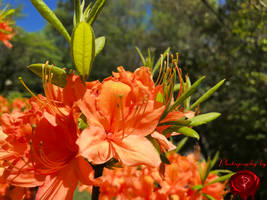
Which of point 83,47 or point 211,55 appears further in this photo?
point 211,55

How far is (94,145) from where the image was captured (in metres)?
0.46

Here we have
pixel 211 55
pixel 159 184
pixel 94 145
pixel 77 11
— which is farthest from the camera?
pixel 211 55

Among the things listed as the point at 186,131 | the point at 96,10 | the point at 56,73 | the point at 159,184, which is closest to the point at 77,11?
the point at 96,10

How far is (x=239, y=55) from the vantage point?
13.5 ft

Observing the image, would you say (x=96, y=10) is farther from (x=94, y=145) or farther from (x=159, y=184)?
(x=159, y=184)

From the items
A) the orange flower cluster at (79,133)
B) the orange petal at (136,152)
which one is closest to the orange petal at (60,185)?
the orange flower cluster at (79,133)

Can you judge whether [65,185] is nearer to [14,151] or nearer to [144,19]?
[14,151]

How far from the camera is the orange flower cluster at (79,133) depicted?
481 mm

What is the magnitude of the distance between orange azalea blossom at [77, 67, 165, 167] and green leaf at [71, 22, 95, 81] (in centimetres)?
6

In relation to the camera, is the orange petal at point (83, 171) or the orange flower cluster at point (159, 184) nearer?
the orange petal at point (83, 171)

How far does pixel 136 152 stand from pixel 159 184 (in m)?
0.43

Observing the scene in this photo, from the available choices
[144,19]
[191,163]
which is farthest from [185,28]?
[191,163]

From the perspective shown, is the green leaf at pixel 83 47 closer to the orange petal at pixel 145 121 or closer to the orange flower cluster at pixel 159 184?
the orange petal at pixel 145 121

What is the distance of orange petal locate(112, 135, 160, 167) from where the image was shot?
1.53ft
